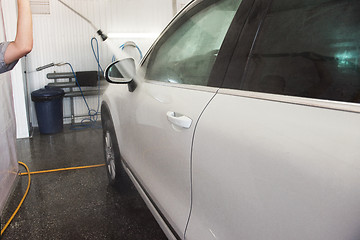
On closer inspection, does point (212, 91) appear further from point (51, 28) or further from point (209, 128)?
point (51, 28)

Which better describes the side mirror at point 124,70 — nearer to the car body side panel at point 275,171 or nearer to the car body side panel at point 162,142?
the car body side panel at point 162,142

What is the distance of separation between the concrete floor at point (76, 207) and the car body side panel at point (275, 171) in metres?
1.40

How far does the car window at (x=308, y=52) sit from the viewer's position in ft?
2.36

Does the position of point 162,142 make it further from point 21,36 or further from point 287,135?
point 21,36

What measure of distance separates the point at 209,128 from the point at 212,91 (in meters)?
0.18

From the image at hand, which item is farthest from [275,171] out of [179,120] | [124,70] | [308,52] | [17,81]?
[17,81]

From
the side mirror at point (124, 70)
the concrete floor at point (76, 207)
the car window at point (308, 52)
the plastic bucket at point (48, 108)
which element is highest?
the car window at point (308, 52)

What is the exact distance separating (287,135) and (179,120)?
1.80 feet

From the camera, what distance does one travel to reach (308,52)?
2.72ft

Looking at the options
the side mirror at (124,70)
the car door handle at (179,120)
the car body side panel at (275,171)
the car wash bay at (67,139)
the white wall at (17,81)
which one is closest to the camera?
the car body side panel at (275,171)

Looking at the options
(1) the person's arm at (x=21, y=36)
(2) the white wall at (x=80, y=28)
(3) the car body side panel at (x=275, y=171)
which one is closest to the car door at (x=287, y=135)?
(3) the car body side panel at (x=275, y=171)

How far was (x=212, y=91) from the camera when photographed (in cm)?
113

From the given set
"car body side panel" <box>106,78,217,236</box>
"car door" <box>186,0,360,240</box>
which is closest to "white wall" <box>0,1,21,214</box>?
"car body side panel" <box>106,78,217,236</box>

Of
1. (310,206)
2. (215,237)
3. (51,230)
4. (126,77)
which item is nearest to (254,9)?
(310,206)
